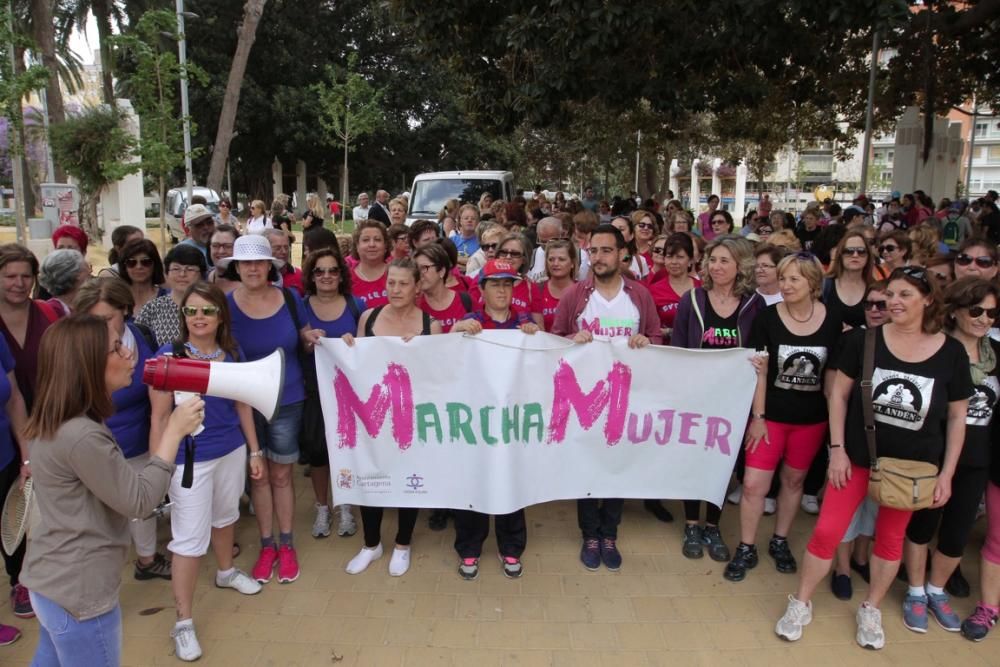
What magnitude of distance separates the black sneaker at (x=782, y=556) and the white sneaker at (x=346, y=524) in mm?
2571

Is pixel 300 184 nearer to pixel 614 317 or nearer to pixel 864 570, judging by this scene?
pixel 614 317

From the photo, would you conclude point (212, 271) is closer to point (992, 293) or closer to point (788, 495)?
point (788, 495)

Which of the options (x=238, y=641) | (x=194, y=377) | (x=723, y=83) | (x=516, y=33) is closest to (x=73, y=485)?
(x=194, y=377)

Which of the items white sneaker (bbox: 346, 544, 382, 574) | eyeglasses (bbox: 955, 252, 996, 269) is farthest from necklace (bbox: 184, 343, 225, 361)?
eyeglasses (bbox: 955, 252, 996, 269)

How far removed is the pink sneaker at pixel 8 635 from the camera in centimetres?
347

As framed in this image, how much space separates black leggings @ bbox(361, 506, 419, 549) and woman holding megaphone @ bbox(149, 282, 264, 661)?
801mm

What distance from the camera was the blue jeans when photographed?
2.36 metres

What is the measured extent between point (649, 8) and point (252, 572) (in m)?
6.94

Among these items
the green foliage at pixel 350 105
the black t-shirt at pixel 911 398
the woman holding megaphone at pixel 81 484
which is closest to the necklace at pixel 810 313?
the black t-shirt at pixel 911 398

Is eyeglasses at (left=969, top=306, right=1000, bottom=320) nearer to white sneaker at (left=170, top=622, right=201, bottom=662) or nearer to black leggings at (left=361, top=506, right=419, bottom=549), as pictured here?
black leggings at (left=361, top=506, right=419, bottom=549)

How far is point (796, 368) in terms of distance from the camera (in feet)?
12.8

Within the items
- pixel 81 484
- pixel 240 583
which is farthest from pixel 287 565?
pixel 81 484

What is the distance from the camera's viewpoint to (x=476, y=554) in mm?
4145

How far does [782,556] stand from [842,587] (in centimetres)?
37
